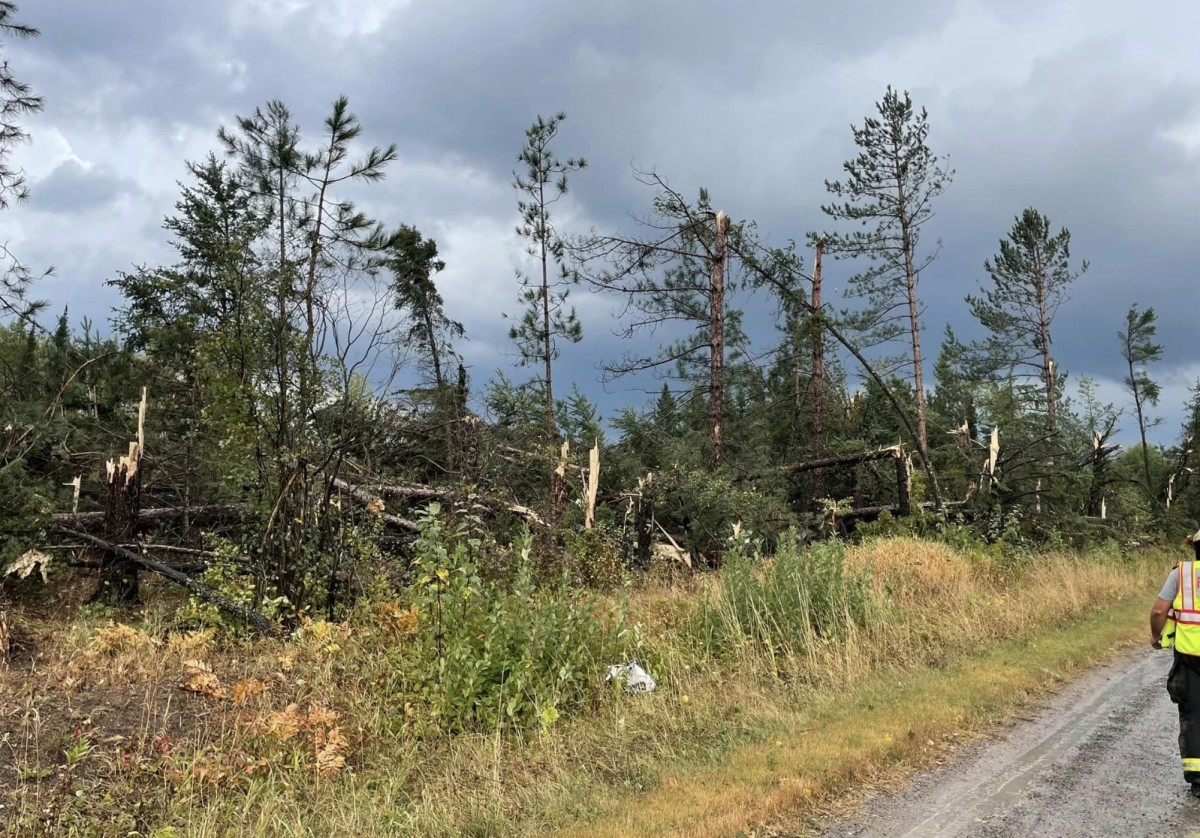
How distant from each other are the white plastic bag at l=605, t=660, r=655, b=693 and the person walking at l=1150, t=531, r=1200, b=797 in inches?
144

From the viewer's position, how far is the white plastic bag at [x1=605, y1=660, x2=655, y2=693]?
21.4 feet

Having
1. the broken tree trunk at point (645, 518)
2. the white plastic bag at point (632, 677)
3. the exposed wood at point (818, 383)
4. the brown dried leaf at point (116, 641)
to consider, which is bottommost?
the white plastic bag at point (632, 677)

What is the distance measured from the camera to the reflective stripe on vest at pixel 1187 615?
4605 millimetres

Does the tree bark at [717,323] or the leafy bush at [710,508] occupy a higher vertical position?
the tree bark at [717,323]

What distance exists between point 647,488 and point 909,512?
5.49 meters

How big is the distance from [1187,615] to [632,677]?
4.00m

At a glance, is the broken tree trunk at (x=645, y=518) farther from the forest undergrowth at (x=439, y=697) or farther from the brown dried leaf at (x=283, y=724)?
the brown dried leaf at (x=283, y=724)

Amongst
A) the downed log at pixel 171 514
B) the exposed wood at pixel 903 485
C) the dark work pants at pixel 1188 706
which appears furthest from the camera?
the exposed wood at pixel 903 485

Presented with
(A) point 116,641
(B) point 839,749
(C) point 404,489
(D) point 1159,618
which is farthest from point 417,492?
(D) point 1159,618

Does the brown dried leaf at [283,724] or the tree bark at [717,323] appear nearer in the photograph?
the brown dried leaf at [283,724]

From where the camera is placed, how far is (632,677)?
21.8 ft

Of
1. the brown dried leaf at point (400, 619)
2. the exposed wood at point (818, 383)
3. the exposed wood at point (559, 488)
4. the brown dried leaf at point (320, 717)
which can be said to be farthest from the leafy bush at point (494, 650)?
the exposed wood at point (818, 383)

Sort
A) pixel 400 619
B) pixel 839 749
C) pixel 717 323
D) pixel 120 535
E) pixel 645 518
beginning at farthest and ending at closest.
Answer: pixel 717 323 < pixel 645 518 < pixel 120 535 < pixel 400 619 < pixel 839 749

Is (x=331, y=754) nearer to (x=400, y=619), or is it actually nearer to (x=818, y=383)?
(x=400, y=619)
